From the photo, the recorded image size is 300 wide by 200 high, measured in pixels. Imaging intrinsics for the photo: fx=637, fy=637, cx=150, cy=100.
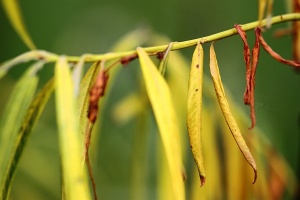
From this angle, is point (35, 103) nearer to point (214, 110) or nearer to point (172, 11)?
point (214, 110)

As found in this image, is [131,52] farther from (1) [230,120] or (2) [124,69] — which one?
(2) [124,69]

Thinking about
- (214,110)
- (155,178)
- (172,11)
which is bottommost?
(155,178)

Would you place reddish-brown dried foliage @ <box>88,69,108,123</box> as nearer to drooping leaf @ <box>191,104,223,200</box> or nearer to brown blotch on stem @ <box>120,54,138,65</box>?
brown blotch on stem @ <box>120,54,138,65</box>

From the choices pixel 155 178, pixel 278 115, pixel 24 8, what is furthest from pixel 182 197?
pixel 24 8

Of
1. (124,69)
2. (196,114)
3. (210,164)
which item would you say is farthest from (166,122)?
(124,69)

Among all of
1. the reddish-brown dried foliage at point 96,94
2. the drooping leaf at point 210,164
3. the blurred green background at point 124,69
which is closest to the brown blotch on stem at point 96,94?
the reddish-brown dried foliage at point 96,94

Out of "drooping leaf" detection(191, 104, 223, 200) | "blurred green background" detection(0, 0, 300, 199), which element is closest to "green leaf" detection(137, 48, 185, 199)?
"drooping leaf" detection(191, 104, 223, 200)

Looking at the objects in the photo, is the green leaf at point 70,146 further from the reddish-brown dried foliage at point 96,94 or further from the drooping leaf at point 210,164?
the drooping leaf at point 210,164
